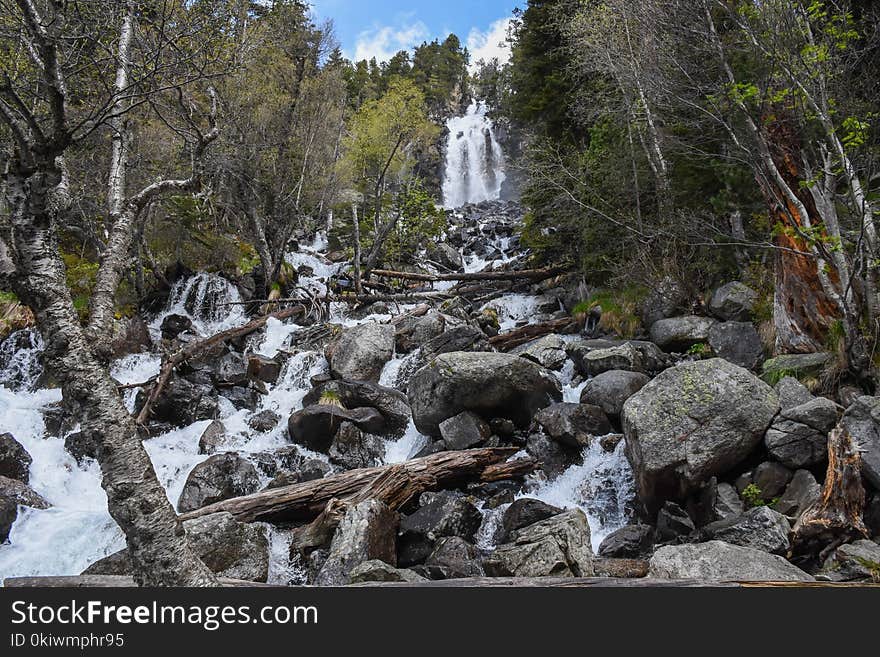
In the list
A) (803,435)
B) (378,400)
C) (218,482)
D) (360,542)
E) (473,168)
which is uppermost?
(473,168)

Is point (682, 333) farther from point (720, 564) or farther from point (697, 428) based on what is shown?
point (720, 564)

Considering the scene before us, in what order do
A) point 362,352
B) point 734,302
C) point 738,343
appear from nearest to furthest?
point 738,343 < point 734,302 < point 362,352

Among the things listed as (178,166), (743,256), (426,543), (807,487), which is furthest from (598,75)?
(426,543)

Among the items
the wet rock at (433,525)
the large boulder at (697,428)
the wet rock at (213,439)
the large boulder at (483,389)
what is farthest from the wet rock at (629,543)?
the wet rock at (213,439)

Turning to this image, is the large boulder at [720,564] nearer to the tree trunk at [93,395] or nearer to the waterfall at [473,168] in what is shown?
the tree trunk at [93,395]

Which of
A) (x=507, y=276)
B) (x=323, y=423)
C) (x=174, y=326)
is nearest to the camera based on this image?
(x=323, y=423)

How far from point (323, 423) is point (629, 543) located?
6615mm

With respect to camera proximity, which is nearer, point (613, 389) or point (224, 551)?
point (224, 551)

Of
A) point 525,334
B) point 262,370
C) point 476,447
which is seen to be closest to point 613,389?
point 476,447

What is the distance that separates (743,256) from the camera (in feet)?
40.1

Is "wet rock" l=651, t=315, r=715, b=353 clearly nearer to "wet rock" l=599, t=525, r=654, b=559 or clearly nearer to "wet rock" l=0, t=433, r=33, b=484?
"wet rock" l=599, t=525, r=654, b=559

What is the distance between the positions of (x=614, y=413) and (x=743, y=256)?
6175 millimetres

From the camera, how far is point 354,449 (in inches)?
409

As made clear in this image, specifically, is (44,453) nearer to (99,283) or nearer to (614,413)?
(99,283)
